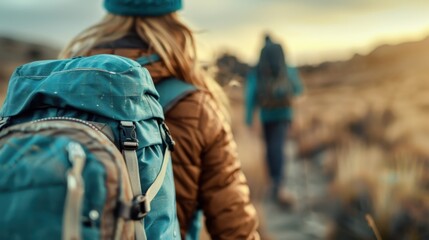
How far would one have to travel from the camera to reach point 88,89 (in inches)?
76.6

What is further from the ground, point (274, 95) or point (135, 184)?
point (135, 184)

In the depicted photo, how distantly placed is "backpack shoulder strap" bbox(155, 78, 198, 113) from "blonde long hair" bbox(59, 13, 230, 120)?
36mm

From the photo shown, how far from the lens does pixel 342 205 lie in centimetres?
670

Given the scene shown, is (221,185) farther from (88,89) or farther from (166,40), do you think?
(88,89)

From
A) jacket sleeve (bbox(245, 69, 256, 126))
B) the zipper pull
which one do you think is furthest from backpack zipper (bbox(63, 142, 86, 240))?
jacket sleeve (bbox(245, 69, 256, 126))

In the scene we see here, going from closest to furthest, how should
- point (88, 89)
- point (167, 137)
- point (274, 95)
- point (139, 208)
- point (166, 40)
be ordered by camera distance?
point (139, 208)
point (88, 89)
point (167, 137)
point (166, 40)
point (274, 95)

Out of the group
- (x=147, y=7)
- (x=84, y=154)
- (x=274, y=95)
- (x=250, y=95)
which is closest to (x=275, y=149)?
(x=274, y=95)

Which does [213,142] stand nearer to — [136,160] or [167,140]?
[167,140]

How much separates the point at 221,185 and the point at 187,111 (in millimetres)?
260

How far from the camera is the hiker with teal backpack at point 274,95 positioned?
8.51 m

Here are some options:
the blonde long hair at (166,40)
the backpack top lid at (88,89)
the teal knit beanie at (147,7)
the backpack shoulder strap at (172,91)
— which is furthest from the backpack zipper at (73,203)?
the teal knit beanie at (147,7)

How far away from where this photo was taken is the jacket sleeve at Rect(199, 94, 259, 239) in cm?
242

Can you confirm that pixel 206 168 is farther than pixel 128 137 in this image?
Yes

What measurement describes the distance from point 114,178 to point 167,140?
35 cm
